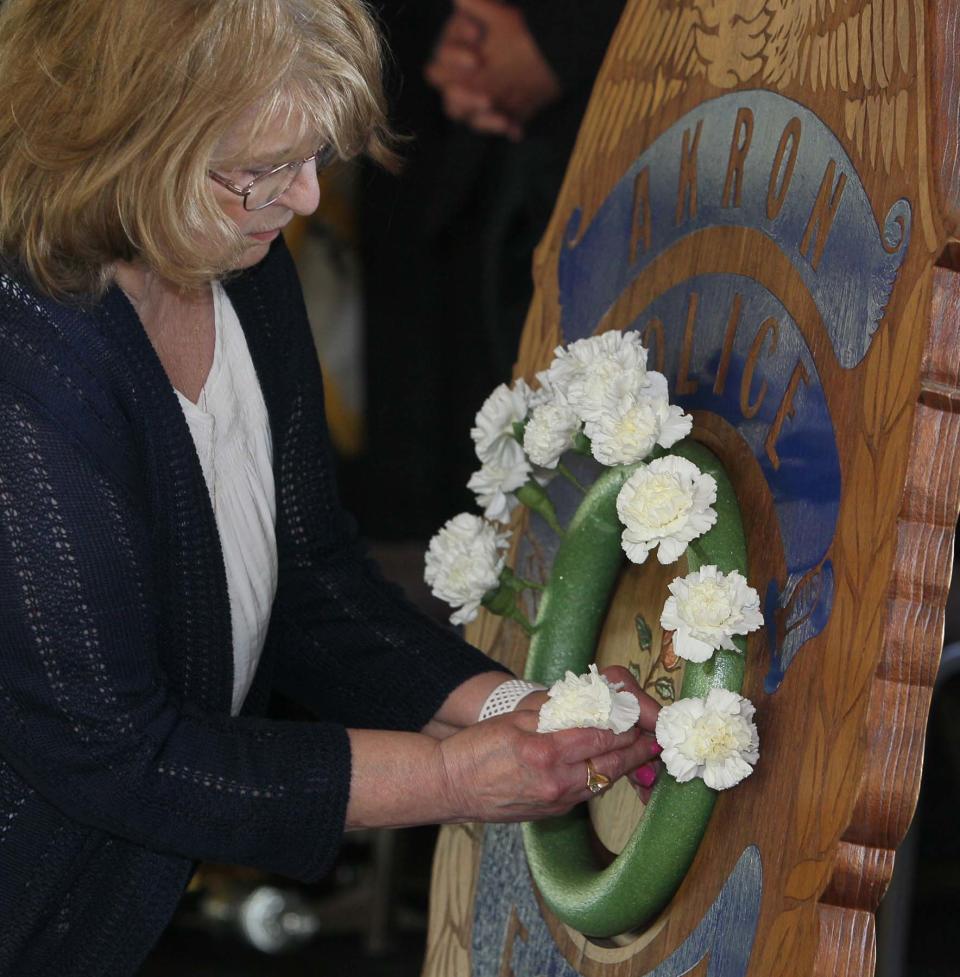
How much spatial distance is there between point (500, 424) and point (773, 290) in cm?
35

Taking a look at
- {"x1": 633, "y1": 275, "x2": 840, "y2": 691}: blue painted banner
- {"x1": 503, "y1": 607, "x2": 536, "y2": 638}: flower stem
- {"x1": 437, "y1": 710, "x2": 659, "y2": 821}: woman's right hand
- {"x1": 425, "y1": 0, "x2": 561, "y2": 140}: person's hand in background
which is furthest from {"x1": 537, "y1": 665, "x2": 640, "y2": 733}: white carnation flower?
{"x1": 425, "y1": 0, "x2": 561, "y2": 140}: person's hand in background

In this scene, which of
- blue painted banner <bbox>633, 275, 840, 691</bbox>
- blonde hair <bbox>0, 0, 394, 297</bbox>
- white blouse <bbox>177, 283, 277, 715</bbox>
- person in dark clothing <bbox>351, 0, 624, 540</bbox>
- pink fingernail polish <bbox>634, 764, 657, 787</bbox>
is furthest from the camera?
person in dark clothing <bbox>351, 0, 624, 540</bbox>

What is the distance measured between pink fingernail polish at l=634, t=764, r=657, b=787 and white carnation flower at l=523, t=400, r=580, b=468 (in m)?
0.27

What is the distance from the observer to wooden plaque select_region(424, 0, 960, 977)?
950 millimetres

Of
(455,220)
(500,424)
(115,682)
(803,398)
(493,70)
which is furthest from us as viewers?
(455,220)

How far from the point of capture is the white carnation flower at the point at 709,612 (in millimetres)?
1120

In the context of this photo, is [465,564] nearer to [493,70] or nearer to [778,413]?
[778,413]

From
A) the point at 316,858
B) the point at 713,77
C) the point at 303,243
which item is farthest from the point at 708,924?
the point at 303,243

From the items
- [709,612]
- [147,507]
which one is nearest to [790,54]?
[709,612]

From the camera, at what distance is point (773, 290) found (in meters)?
1.16

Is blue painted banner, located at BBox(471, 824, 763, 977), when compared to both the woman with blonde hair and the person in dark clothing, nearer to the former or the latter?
the woman with blonde hair

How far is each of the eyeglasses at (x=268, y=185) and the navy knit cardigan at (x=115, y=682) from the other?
0.14 meters

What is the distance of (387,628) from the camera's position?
5.17 feet

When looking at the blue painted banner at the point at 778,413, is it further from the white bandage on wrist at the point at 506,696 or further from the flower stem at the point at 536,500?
the white bandage on wrist at the point at 506,696
